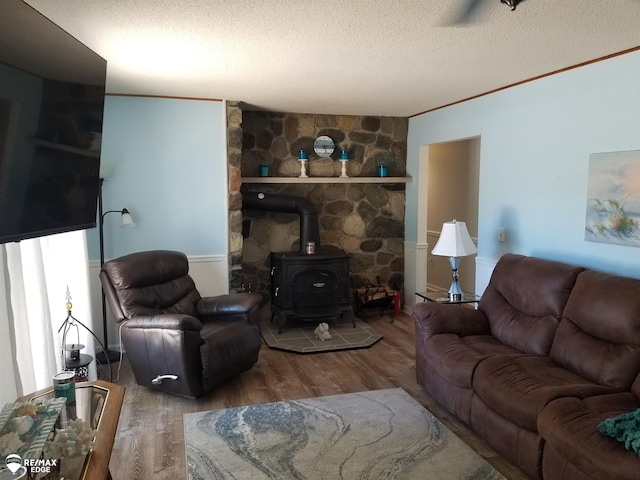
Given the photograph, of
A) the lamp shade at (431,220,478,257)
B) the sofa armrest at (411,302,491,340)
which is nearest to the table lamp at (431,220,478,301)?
the lamp shade at (431,220,478,257)

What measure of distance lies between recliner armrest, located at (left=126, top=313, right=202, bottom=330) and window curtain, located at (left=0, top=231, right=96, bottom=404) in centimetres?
51

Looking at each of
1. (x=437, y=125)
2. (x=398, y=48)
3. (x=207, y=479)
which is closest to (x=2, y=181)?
(x=207, y=479)

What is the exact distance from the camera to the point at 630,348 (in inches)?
97.4

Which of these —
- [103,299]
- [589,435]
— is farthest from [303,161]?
[589,435]

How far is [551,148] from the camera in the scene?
3.53m

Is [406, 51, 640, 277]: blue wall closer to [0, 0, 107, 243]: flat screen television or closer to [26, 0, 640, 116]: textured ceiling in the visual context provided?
[26, 0, 640, 116]: textured ceiling

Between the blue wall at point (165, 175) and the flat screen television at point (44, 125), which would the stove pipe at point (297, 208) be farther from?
the flat screen television at point (44, 125)

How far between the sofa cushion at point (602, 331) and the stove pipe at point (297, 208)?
272cm

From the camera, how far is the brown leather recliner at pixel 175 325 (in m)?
3.19

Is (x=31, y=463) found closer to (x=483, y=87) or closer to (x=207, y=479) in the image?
(x=207, y=479)

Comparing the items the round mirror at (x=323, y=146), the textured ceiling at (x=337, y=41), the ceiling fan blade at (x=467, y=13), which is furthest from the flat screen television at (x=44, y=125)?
the round mirror at (x=323, y=146)

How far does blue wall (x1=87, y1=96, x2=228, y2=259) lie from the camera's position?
4.23 m

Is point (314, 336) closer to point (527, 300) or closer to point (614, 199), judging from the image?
point (527, 300)

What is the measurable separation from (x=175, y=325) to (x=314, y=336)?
6.17 ft
